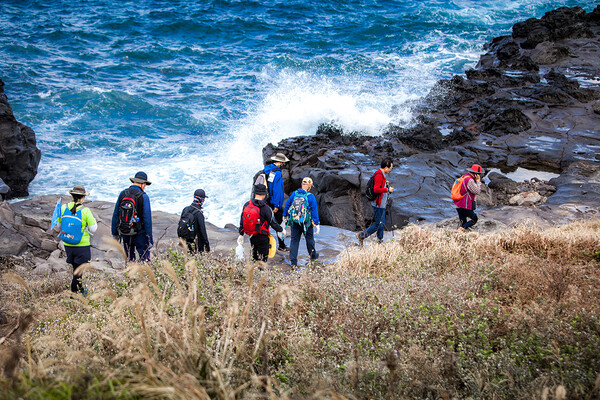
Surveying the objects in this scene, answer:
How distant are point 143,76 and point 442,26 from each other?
23821 millimetres

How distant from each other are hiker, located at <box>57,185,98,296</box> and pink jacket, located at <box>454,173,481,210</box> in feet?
21.0

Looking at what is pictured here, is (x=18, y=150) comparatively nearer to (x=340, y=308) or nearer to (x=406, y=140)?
(x=406, y=140)

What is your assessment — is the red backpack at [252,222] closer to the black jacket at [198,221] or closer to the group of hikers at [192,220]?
the group of hikers at [192,220]

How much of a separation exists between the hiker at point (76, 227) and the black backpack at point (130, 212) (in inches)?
21.4

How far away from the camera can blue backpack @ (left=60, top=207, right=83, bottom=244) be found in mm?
6043

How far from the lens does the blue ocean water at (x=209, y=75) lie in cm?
1662

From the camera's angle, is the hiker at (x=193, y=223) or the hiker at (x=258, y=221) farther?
the hiker at (x=193, y=223)

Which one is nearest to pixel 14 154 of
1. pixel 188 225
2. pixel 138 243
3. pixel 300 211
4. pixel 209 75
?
pixel 138 243

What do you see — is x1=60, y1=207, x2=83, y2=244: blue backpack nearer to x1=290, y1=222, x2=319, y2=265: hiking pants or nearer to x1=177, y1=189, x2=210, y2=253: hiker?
x1=177, y1=189, x2=210, y2=253: hiker

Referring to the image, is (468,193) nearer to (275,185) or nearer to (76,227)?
(275,185)

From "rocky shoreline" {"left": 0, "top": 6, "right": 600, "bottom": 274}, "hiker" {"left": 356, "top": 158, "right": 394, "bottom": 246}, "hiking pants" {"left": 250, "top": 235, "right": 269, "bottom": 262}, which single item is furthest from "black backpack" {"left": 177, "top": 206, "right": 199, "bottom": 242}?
"hiker" {"left": 356, "top": 158, "right": 394, "bottom": 246}

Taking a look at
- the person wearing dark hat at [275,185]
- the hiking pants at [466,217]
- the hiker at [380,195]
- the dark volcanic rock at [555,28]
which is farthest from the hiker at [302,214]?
the dark volcanic rock at [555,28]

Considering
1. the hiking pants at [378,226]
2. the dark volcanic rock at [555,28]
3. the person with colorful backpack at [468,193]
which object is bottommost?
the hiking pants at [378,226]

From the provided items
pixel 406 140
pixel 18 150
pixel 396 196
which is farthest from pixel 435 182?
pixel 18 150
